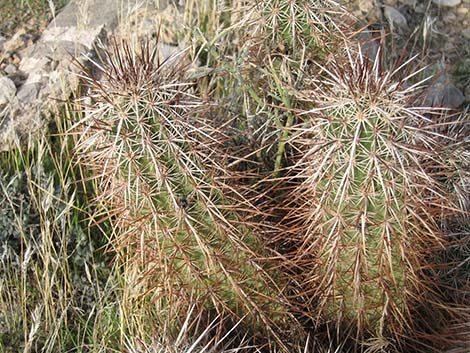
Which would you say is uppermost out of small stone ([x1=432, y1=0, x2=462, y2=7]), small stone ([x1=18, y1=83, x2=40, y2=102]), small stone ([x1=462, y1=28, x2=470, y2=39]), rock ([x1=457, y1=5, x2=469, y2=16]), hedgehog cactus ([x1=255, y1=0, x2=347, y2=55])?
hedgehog cactus ([x1=255, y1=0, x2=347, y2=55])

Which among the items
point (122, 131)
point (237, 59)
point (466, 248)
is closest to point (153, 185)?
point (122, 131)

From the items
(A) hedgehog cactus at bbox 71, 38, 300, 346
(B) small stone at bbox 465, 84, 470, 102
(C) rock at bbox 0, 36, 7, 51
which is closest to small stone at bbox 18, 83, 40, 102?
(C) rock at bbox 0, 36, 7, 51

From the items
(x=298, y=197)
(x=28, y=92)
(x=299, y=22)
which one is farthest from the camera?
(x=28, y=92)

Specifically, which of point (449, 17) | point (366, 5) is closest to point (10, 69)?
point (366, 5)

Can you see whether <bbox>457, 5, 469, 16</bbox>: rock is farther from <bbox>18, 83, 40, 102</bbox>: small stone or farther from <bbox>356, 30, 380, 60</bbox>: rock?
<bbox>18, 83, 40, 102</bbox>: small stone

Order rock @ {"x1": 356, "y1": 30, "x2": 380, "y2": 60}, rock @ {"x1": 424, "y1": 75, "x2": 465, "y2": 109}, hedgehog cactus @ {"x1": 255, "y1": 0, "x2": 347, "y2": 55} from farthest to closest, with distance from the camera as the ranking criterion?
rock @ {"x1": 424, "y1": 75, "x2": 465, "y2": 109} → rock @ {"x1": 356, "y1": 30, "x2": 380, "y2": 60} → hedgehog cactus @ {"x1": 255, "y1": 0, "x2": 347, "y2": 55}

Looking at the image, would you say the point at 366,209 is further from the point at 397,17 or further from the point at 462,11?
the point at 462,11

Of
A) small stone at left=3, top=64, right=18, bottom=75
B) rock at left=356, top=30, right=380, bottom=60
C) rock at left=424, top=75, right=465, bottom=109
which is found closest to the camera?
rock at left=356, top=30, right=380, bottom=60

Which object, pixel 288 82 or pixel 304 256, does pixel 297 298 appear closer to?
pixel 304 256
